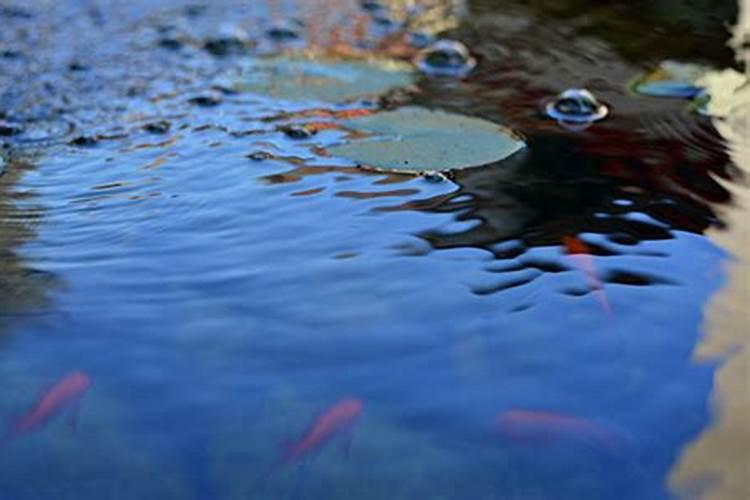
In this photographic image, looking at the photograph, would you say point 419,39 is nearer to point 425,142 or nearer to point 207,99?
point 207,99

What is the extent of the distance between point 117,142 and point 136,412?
1.04m

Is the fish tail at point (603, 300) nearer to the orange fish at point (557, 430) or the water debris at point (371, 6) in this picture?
the orange fish at point (557, 430)

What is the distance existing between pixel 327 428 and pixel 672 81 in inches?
68.1

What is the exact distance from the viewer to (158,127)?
2205 mm

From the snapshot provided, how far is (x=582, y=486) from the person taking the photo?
1116mm

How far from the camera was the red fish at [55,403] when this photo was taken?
1207mm

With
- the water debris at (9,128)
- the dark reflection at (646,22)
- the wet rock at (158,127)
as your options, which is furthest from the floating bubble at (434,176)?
the dark reflection at (646,22)

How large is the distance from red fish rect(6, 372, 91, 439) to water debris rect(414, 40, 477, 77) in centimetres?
166

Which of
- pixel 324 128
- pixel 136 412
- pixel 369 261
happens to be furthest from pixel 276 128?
pixel 136 412

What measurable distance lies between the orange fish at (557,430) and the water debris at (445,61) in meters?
Answer: 1.63

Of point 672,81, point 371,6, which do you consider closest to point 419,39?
point 371,6

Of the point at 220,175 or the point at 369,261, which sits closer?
the point at 369,261

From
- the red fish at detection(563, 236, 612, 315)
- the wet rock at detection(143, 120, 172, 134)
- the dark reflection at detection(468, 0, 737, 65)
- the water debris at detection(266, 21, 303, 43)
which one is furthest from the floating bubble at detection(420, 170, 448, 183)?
the water debris at detection(266, 21, 303, 43)

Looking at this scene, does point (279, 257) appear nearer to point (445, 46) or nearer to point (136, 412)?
point (136, 412)
